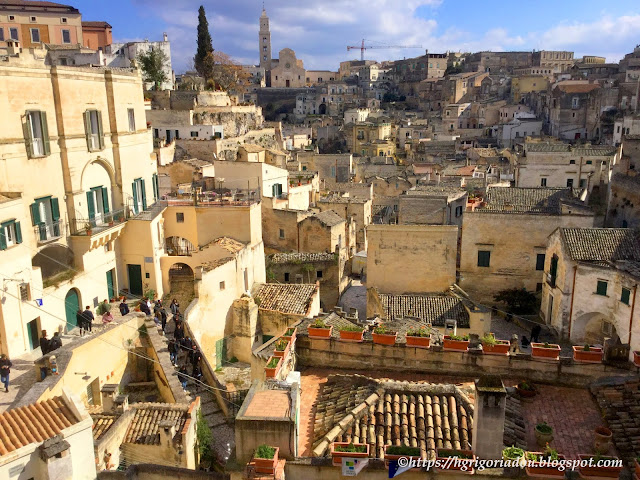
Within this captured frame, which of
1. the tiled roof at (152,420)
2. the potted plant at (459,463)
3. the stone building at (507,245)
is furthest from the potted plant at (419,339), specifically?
the stone building at (507,245)

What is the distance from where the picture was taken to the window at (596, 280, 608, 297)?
A: 867 inches

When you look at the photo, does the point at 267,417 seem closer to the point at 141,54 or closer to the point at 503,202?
the point at 503,202

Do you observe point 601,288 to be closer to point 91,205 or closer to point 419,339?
point 419,339

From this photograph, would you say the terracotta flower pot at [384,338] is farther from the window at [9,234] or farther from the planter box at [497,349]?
the window at [9,234]

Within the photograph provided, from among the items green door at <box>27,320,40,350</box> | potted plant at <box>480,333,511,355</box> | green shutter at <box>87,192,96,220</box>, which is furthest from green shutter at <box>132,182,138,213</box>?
potted plant at <box>480,333,511,355</box>

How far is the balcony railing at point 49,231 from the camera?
19.0 m

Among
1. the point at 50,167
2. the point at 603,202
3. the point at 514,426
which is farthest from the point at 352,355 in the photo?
the point at 603,202

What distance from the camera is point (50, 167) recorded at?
1994cm

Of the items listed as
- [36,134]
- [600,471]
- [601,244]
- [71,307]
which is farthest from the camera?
[601,244]

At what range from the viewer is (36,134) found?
19219 mm

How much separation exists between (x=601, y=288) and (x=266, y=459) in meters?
19.5

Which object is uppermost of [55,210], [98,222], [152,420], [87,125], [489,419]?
[87,125]

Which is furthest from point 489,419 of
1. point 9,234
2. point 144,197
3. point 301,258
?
point 301,258

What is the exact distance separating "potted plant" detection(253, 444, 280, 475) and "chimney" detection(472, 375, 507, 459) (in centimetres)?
301
